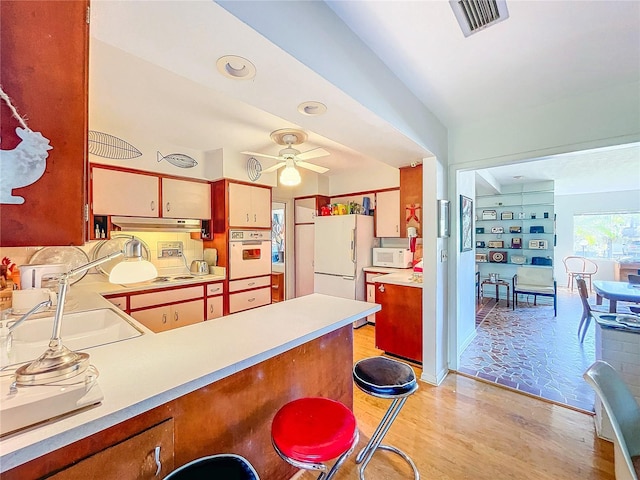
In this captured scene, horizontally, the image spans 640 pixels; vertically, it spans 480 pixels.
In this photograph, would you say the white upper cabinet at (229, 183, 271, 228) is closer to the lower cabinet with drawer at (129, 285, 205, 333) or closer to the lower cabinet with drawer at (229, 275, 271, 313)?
the lower cabinet with drawer at (229, 275, 271, 313)

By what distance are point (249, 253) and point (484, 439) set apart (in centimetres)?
311

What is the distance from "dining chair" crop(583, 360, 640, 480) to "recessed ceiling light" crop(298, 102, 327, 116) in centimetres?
183

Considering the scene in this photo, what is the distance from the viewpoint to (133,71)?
5.83 feet

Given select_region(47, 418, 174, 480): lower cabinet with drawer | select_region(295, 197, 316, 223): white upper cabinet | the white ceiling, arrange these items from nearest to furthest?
select_region(47, 418, 174, 480): lower cabinet with drawer
the white ceiling
select_region(295, 197, 316, 223): white upper cabinet

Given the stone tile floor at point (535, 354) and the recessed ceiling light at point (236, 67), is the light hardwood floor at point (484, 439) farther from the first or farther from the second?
the recessed ceiling light at point (236, 67)

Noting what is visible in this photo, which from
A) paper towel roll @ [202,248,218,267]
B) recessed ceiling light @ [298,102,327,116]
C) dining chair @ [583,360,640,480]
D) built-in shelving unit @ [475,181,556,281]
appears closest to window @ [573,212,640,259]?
built-in shelving unit @ [475,181,556,281]

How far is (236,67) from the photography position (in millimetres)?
1231

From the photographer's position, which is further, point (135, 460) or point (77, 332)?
point (77, 332)

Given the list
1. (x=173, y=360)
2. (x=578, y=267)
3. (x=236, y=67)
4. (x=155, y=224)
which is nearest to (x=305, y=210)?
(x=155, y=224)

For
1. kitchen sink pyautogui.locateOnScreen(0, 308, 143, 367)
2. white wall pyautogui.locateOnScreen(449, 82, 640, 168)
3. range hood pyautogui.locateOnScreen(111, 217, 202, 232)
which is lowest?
kitchen sink pyautogui.locateOnScreen(0, 308, 143, 367)

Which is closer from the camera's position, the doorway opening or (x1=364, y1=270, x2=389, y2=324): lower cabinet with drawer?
(x1=364, y1=270, x2=389, y2=324): lower cabinet with drawer

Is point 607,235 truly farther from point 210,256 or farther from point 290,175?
point 210,256

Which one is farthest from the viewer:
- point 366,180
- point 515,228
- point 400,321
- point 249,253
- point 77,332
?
point 515,228

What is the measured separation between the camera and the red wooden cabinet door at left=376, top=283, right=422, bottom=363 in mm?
2828
